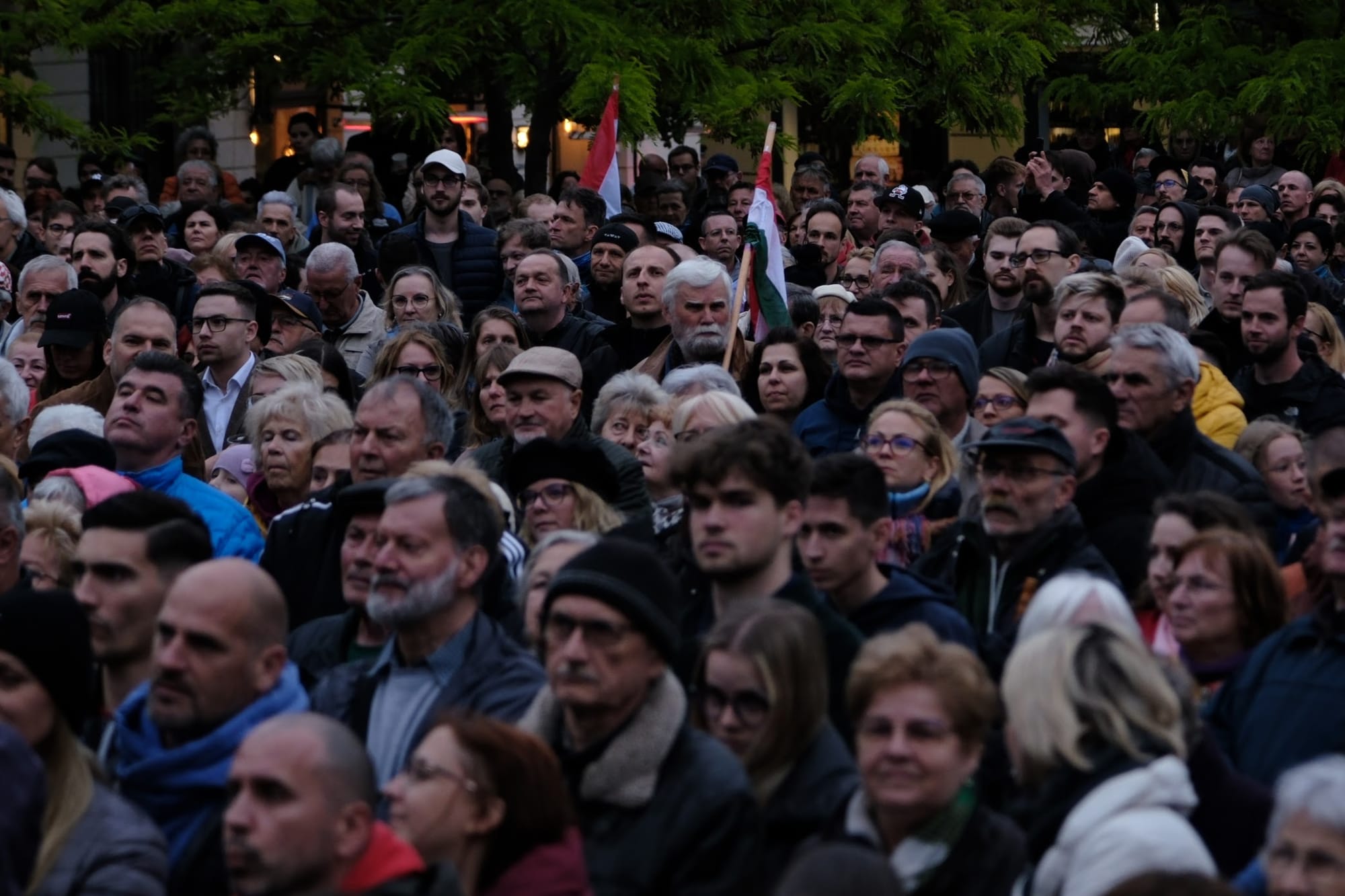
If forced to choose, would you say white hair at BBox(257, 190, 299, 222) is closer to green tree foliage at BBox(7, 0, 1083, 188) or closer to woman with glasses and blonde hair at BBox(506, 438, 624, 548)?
green tree foliage at BBox(7, 0, 1083, 188)

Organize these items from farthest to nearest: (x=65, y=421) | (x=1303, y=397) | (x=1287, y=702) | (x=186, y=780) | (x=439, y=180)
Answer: (x=439, y=180)
(x=1303, y=397)
(x=65, y=421)
(x=1287, y=702)
(x=186, y=780)

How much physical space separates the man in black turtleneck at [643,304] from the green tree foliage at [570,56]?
4820mm

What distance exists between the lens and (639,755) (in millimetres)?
4918

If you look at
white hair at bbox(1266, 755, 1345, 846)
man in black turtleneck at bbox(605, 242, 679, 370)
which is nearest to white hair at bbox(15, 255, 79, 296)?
man in black turtleneck at bbox(605, 242, 679, 370)

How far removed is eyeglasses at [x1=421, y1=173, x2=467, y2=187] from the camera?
13.0 metres

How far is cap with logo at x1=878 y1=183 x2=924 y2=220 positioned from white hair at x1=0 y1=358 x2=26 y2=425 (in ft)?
23.1

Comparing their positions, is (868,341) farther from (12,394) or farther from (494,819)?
(494,819)

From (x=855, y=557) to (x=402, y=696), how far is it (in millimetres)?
1366

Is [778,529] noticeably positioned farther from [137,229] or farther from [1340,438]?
[137,229]

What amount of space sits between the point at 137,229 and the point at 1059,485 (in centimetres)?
761

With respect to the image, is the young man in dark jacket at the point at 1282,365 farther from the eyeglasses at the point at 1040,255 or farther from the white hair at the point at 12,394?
the white hair at the point at 12,394

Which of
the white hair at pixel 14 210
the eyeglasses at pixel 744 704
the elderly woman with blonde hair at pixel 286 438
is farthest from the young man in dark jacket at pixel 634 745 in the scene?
the white hair at pixel 14 210

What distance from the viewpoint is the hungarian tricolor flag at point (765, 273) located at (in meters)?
11.4

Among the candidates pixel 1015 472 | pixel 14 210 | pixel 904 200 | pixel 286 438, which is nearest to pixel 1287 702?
pixel 1015 472
